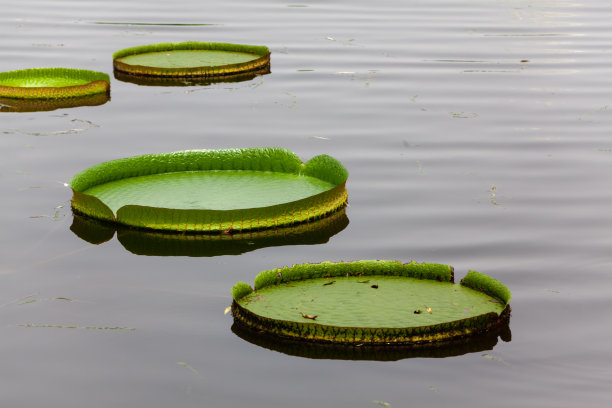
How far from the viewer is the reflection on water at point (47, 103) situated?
7926mm

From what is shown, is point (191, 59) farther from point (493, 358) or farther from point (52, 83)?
point (493, 358)

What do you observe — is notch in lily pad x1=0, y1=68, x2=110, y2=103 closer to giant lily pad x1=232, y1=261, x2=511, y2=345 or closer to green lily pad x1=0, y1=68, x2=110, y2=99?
green lily pad x1=0, y1=68, x2=110, y2=99

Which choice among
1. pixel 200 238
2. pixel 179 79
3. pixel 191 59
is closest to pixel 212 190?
pixel 200 238

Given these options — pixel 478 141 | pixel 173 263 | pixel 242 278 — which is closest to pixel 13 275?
pixel 173 263

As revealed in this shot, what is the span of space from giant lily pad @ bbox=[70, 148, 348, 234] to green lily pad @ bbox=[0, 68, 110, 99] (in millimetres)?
2453

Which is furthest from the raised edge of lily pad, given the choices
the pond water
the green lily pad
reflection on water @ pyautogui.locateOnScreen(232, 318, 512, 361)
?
reflection on water @ pyautogui.locateOnScreen(232, 318, 512, 361)

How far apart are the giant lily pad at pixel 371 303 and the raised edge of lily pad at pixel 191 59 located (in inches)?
190

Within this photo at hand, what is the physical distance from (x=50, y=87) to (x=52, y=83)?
1.18 feet

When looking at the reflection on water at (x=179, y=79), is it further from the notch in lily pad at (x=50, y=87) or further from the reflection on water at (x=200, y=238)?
the reflection on water at (x=200, y=238)

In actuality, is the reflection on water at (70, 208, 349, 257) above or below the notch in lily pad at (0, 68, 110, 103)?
below

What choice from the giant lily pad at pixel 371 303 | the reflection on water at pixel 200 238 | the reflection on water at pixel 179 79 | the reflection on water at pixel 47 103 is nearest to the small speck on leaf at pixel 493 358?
the giant lily pad at pixel 371 303

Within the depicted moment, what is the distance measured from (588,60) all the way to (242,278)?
20.7 feet

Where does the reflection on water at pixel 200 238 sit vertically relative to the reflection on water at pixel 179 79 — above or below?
below

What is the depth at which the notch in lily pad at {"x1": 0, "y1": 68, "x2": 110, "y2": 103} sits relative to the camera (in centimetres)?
802
